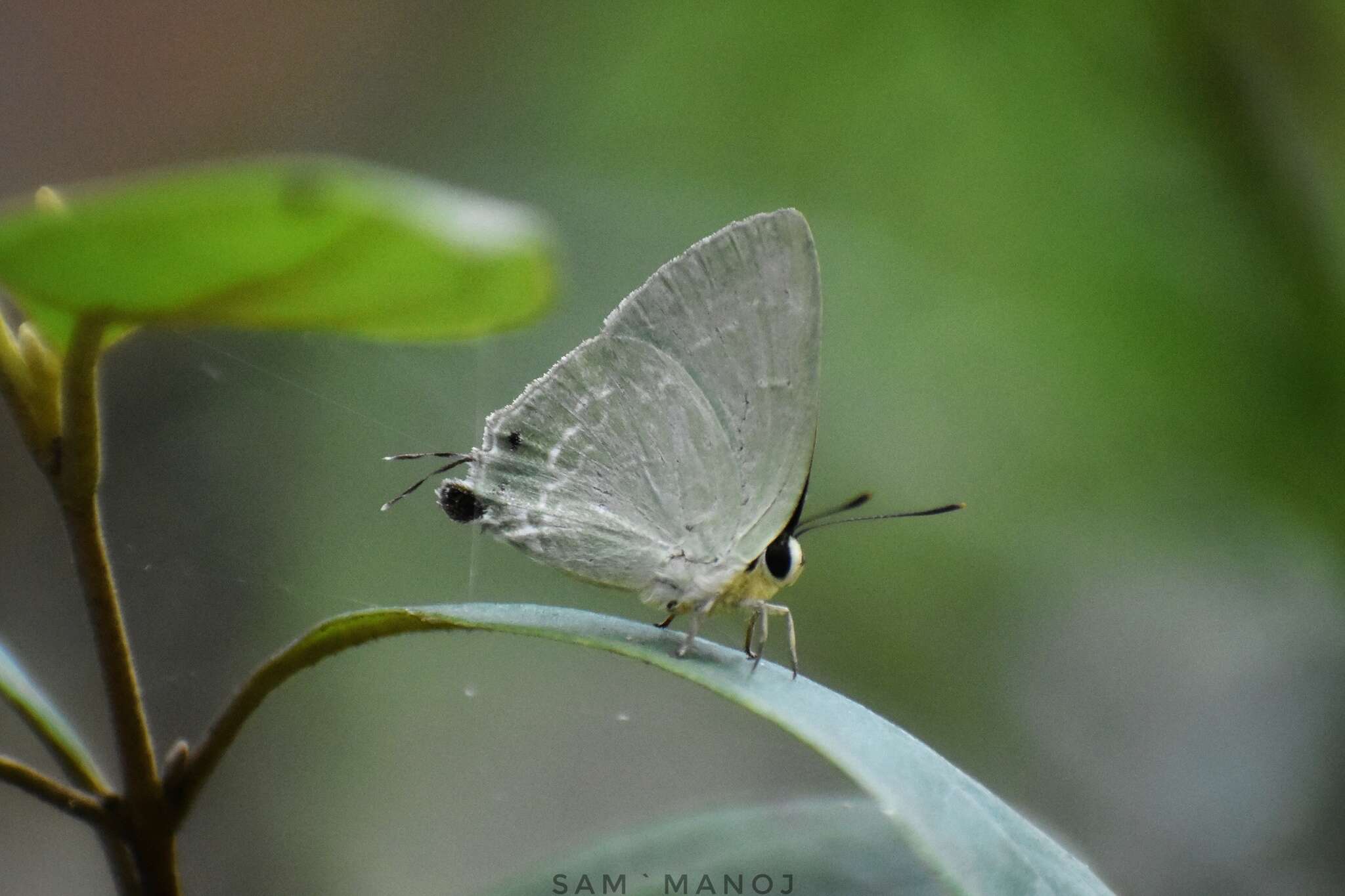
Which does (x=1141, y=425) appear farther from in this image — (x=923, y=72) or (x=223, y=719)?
(x=223, y=719)

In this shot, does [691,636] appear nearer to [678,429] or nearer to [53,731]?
[678,429]

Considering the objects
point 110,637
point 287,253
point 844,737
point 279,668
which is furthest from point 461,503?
point 287,253

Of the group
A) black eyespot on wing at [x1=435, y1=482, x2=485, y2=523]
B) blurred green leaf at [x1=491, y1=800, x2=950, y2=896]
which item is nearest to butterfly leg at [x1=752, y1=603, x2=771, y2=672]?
blurred green leaf at [x1=491, y1=800, x2=950, y2=896]

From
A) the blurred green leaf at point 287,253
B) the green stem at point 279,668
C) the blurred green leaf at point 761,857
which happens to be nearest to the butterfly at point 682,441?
the blurred green leaf at point 761,857

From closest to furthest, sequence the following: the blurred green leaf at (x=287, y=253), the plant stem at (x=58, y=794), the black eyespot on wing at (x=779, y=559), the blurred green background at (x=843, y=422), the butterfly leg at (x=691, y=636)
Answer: the blurred green leaf at (x=287, y=253) < the plant stem at (x=58, y=794) < the butterfly leg at (x=691, y=636) < the black eyespot on wing at (x=779, y=559) < the blurred green background at (x=843, y=422)

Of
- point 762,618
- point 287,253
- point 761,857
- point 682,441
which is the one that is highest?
point 287,253

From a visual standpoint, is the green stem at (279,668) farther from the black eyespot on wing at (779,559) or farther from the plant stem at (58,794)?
the black eyespot on wing at (779,559)

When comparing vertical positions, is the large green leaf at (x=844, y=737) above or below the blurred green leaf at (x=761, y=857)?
above

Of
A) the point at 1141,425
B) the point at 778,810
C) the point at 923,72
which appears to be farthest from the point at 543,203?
the point at 778,810
